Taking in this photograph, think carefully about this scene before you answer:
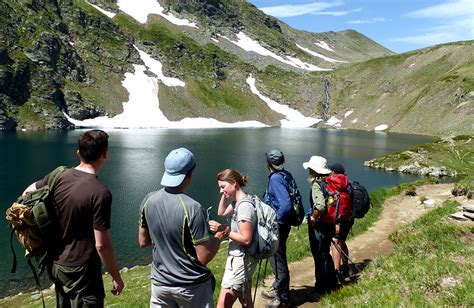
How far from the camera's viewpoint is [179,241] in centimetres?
591

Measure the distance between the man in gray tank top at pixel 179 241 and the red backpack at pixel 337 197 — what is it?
15.8 ft

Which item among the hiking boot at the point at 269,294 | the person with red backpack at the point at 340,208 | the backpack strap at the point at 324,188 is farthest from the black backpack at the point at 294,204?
the hiking boot at the point at 269,294

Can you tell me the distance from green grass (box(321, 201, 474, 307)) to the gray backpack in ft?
5.30

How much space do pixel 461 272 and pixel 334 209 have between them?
3.50 meters

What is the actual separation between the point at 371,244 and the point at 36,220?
13814 mm

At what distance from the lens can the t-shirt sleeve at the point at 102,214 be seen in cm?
605

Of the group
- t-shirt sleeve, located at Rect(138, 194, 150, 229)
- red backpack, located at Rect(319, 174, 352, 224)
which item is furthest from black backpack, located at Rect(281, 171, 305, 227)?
t-shirt sleeve, located at Rect(138, 194, 150, 229)

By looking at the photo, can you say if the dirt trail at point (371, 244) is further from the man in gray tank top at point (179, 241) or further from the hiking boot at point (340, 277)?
the man in gray tank top at point (179, 241)

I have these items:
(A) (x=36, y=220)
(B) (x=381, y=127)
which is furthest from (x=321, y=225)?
(B) (x=381, y=127)

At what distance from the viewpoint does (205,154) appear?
80500 millimetres

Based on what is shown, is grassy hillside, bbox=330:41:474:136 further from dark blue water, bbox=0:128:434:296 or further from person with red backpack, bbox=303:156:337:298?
person with red backpack, bbox=303:156:337:298

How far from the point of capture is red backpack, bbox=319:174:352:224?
10.1 m

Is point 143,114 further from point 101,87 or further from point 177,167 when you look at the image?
point 177,167

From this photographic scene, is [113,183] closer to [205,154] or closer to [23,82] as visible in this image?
[205,154]
